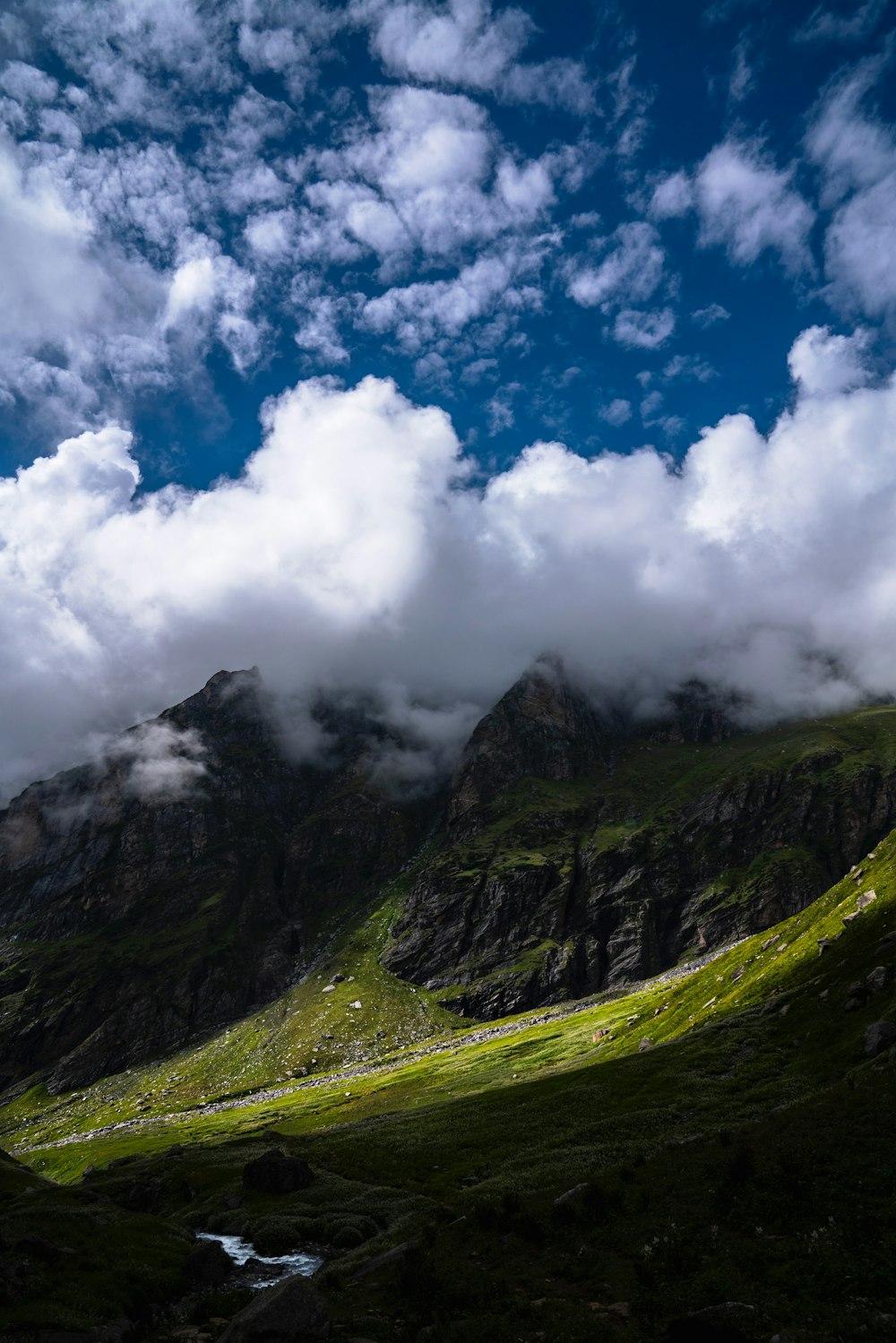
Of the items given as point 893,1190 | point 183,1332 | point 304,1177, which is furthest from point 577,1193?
point 304,1177

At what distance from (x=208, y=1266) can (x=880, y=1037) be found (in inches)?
2132

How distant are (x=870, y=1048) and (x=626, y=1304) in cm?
4148

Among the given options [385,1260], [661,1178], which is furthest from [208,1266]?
[661,1178]

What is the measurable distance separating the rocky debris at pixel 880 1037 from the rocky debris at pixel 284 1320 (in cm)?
4867

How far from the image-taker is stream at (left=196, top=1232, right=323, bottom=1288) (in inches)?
1854

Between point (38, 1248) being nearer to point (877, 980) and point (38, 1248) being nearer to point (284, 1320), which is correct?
point (284, 1320)

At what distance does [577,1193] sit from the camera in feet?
138

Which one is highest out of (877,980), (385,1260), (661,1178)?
(385,1260)

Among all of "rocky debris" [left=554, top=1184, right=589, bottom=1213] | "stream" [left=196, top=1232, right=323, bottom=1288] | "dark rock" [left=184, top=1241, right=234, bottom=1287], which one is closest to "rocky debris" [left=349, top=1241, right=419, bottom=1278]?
"stream" [left=196, top=1232, right=323, bottom=1288]

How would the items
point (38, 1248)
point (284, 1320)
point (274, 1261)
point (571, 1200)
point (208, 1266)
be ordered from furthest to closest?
1. point (274, 1261)
2. point (208, 1266)
3. point (38, 1248)
4. point (571, 1200)
5. point (284, 1320)

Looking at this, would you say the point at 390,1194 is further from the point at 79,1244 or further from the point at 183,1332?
the point at 183,1332

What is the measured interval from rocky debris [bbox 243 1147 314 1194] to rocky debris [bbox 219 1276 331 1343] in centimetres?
4957

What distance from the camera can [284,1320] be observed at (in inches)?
1212

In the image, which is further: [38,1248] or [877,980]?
[877,980]
